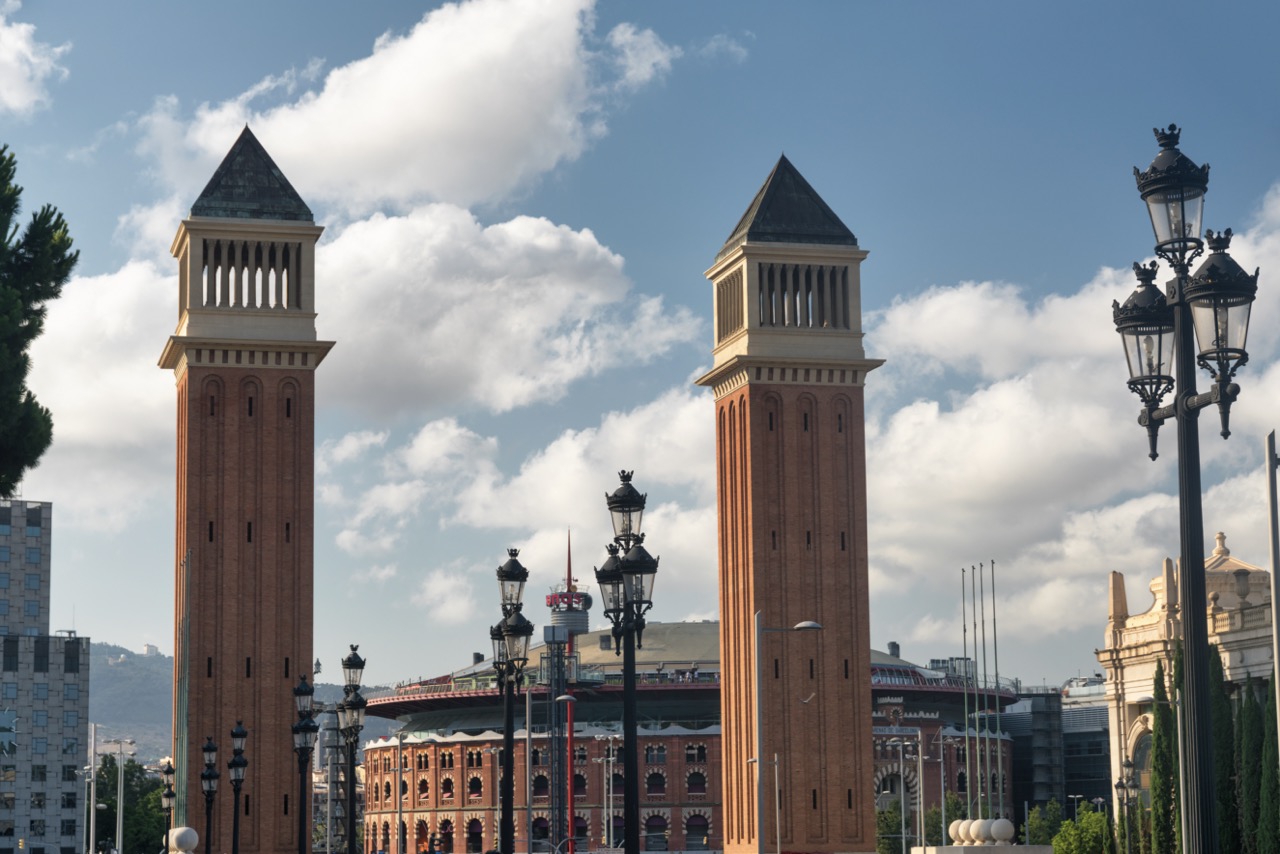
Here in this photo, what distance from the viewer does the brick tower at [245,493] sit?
66.6 m

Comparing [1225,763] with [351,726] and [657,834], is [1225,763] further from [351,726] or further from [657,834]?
[657,834]

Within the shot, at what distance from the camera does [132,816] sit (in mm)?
129375

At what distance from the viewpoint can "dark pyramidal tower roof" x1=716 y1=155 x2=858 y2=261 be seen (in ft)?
248

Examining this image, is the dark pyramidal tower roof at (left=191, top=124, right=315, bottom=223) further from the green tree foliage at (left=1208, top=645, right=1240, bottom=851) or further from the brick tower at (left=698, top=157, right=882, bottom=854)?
the green tree foliage at (left=1208, top=645, right=1240, bottom=851)

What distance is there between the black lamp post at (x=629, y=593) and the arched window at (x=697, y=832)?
3955 inches

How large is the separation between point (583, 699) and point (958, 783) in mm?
26000

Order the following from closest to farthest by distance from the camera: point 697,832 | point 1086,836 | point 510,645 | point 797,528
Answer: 1. point 510,645
2. point 797,528
3. point 1086,836
4. point 697,832

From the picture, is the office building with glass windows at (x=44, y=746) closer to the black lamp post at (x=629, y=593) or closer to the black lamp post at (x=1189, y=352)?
the black lamp post at (x=629, y=593)

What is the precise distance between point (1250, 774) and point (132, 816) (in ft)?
287

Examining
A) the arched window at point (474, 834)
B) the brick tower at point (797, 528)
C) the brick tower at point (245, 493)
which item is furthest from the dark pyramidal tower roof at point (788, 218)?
the arched window at point (474, 834)

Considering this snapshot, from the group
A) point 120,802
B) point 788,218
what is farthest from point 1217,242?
point 120,802

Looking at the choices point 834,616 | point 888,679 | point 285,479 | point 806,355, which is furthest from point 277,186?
point 888,679

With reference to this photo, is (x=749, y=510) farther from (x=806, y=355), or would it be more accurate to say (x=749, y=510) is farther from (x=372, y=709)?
(x=372, y=709)

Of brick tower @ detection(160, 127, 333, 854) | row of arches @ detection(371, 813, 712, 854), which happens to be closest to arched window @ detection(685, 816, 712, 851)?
row of arches @ detection(371, 813, 712, 854)
